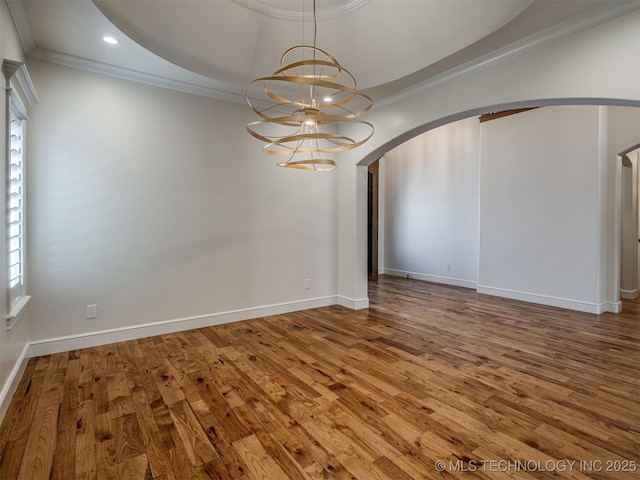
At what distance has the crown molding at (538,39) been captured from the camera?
7.93 ft

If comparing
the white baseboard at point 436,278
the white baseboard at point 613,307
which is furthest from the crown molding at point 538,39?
the white baseboard at point 436,278

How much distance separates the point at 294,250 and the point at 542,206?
3.98 metres

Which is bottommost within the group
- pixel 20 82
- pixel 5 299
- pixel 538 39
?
pixel 5 299

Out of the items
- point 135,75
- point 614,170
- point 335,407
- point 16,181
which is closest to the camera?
point 335,407

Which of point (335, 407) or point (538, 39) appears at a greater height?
point (538, 39)

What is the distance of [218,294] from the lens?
420cm

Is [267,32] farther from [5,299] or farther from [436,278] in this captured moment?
[436,278]

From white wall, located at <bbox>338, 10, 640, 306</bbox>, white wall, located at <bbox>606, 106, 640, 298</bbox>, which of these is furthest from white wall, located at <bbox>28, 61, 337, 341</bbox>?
white wall, located at <bbox>606, 106, 640, 298</bbox>

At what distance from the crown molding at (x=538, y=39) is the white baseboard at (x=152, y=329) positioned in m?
3.34

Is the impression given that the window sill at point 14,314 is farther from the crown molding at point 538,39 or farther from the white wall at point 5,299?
the crown molding at point 538,39

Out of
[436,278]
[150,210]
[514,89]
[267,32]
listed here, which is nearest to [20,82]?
[150,210]

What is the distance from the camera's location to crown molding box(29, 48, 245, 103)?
A: 3.12 metres

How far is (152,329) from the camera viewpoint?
3.74m

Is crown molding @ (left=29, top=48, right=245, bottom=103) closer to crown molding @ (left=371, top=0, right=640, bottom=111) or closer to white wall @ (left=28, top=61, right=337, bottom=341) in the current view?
white wall @ (left=28, top=61, right=337, bottom=341)
